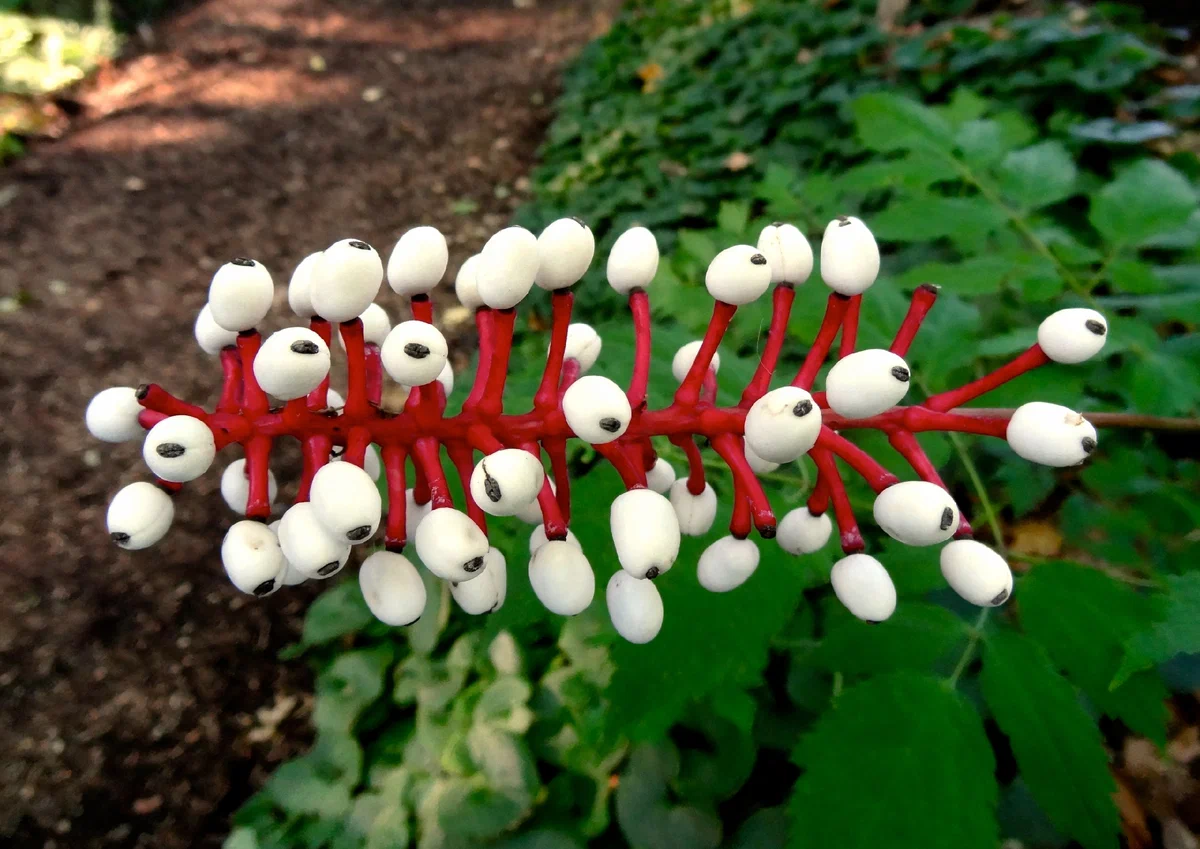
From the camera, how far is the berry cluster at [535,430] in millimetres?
883

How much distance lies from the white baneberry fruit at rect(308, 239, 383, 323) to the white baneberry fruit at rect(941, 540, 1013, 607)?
758 mm

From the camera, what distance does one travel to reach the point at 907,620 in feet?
4.24

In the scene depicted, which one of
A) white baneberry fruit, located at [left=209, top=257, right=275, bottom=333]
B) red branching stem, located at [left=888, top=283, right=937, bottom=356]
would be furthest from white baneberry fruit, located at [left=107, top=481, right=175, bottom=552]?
red branching stem, located at [left=888, top=283, right=937, bottom=356]

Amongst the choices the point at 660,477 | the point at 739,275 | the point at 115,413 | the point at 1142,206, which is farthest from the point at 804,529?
the point at 1142,206

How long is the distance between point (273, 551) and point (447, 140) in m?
5.58

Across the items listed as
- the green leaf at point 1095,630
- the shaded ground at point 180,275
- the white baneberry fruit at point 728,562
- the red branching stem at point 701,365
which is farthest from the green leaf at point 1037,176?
the shaded ground at point 180,275

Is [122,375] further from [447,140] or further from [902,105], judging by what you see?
[902,105]

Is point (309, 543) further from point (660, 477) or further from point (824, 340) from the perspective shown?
point (824, 340)

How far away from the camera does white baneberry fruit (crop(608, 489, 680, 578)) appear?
0.90m

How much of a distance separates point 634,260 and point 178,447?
0.63m

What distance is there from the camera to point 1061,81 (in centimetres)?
308

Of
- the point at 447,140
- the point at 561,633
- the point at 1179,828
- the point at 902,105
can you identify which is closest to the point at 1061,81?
the point at 902,105

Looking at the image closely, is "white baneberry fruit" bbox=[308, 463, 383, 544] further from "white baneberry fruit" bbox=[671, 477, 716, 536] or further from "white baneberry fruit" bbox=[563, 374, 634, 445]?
"white baneberry fruit" bbox=[671, 477, 716, 536]

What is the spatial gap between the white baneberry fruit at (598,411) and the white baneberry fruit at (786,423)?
15 cm
